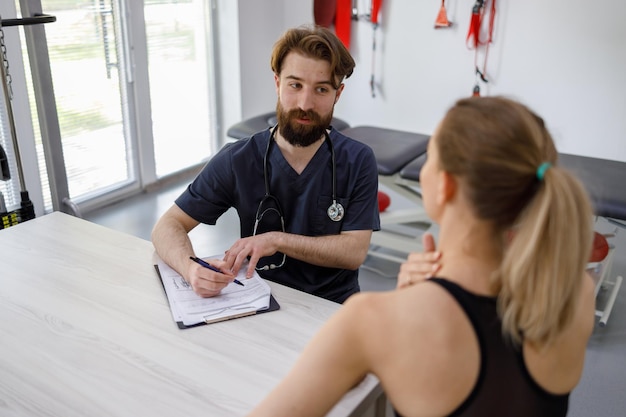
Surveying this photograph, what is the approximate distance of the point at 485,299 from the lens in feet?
2.65

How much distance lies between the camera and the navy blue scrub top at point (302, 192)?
167cm

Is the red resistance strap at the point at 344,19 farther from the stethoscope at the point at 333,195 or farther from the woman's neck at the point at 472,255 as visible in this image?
the woman's neck at the point at 472,255

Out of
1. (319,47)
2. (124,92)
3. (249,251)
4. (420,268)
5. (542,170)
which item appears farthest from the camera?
(124,92)

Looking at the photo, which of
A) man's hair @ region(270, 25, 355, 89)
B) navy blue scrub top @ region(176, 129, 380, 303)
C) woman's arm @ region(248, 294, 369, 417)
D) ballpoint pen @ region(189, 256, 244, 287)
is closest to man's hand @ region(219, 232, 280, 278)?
ballpoint pen @ region(189, 256, 244, 287)

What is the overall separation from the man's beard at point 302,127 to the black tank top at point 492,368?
91 cm

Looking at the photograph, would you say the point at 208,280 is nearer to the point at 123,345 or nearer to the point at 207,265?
the point at 207,265

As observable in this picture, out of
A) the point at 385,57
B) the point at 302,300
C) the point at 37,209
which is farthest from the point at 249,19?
the point at 302,300

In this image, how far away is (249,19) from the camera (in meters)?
4.20

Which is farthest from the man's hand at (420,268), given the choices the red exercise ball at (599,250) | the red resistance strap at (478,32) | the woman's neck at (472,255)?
the red resistance strap at (478,32)

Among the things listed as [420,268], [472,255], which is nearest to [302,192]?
[420,268]

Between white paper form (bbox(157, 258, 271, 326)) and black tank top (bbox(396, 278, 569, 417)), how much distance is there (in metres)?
0.64

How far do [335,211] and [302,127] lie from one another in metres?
0.25

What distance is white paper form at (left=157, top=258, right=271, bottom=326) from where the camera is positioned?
4.36 feet

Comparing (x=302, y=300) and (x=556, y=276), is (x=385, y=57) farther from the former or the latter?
(x=556, y=276)
